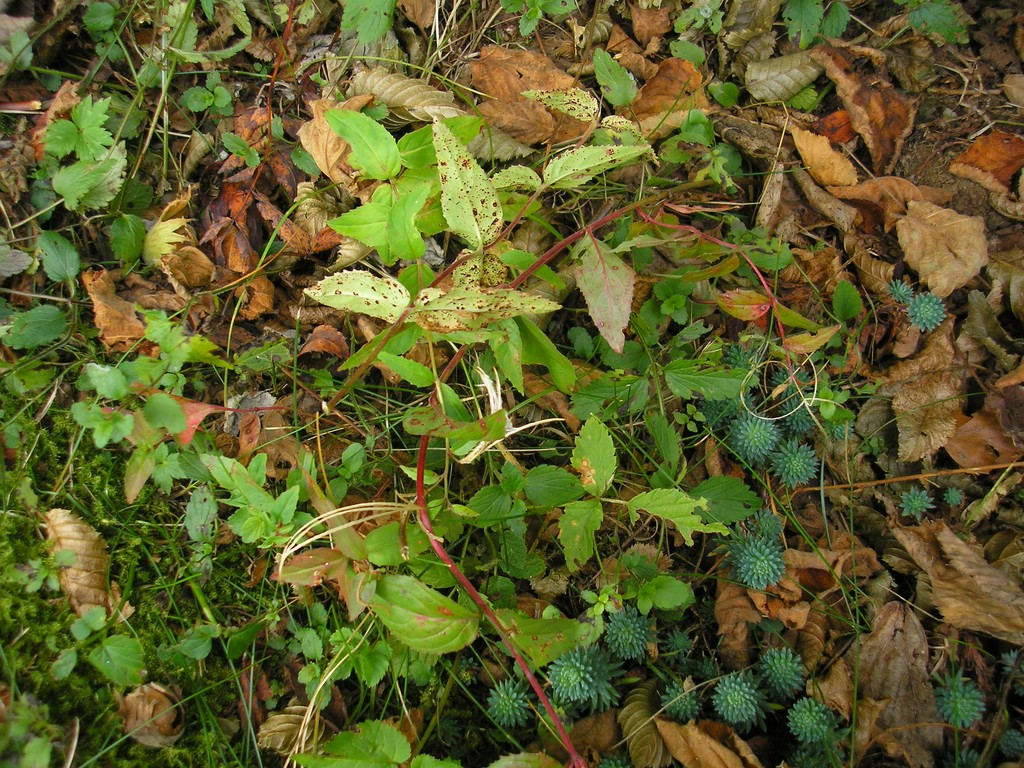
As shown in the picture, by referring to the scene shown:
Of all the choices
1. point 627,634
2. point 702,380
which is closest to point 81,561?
point 627,634

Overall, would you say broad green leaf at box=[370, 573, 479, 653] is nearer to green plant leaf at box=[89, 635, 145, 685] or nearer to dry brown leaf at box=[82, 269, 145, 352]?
green plant leaf at box=[89, 635, 145, 685]

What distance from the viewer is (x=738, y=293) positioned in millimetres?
1917

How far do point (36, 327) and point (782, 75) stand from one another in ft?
8.97

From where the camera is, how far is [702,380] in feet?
6.54

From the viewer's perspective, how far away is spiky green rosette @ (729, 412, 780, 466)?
81.6 inches

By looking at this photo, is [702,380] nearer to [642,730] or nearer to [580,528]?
[580,528]

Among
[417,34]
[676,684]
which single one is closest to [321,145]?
[417,34]

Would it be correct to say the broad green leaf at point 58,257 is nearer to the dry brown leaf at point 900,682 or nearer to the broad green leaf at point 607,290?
the broad green leaf at point 607,290

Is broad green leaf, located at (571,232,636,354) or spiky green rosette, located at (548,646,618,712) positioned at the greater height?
broad green leaf, located at (571,232,636,354)

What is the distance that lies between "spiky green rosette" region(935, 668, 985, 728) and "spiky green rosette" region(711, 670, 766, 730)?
541 millimetres

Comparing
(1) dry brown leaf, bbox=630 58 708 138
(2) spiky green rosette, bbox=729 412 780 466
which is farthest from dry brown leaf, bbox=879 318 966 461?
(1) dry brown leaf, bbox=630 58 708 138

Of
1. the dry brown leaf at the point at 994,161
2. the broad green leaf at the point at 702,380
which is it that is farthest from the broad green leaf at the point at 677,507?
the dry brown leaf at the point at 994,161

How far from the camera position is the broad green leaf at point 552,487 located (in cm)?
187

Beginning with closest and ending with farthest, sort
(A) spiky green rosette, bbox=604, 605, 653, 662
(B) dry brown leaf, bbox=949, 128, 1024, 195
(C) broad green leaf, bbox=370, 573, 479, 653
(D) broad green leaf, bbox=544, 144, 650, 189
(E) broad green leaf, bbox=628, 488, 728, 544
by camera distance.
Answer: (C) broad green leaf, bbox=370, 573, 479, 653
(D) broad green leaf, bbox=544, 144, 650, 189
(E) broad green leaf, bbox=628, 488, 728, 544
(A) spiky green rosette, bbox=604, 605, 653, 662
(B) dry brown leaf, bbox=949, 128, 1024, 195
